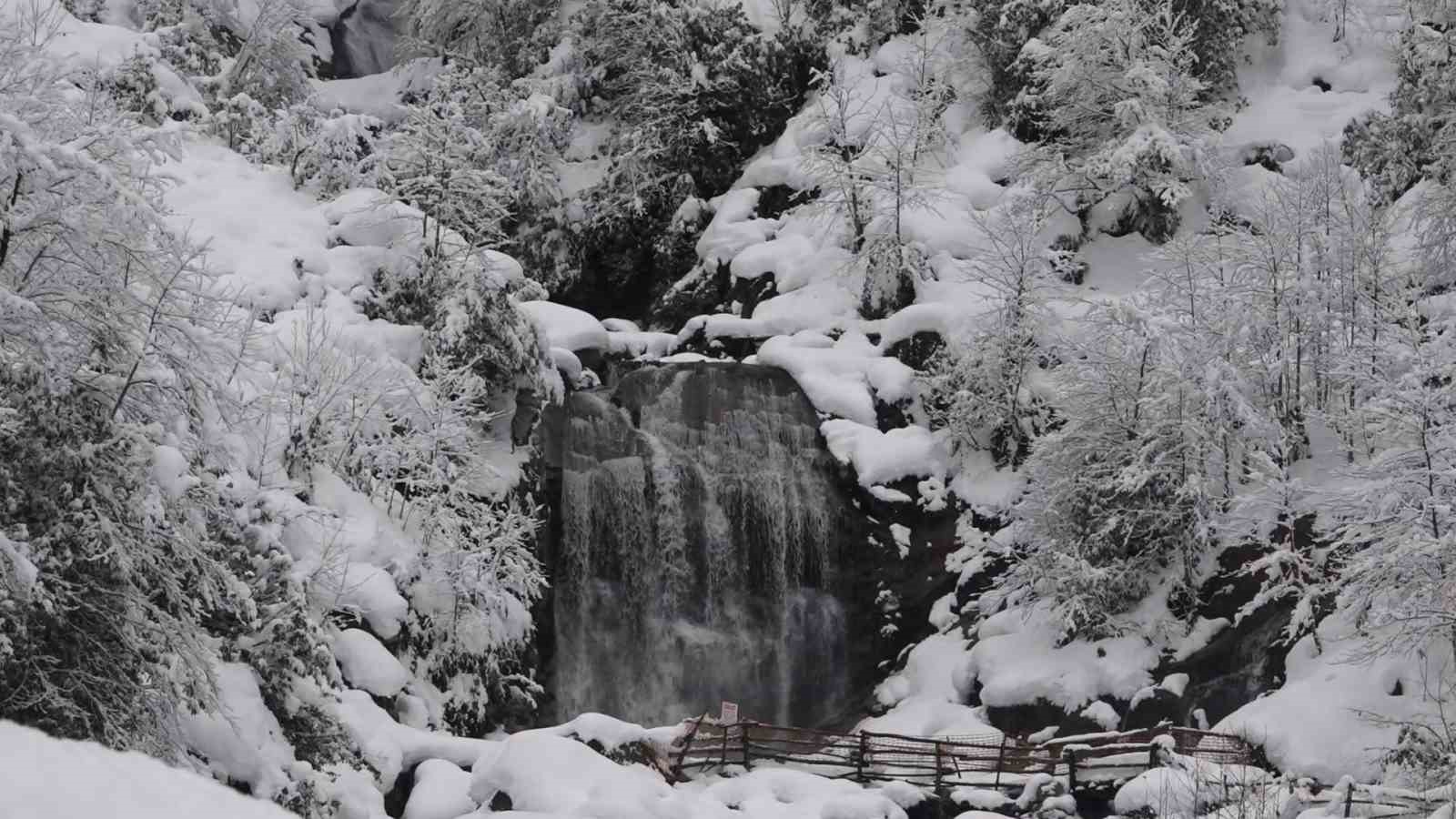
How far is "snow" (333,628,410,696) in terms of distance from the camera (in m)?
17.9

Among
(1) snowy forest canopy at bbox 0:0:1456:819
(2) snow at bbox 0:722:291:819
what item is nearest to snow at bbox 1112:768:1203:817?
(1) snowy forest canopy at bbox 0:0:1456:819

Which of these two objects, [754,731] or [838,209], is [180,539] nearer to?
[754,731]

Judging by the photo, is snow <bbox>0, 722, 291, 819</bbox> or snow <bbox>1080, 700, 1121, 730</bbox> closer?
snow <bbox>0, 722, 291, 819</bbox>

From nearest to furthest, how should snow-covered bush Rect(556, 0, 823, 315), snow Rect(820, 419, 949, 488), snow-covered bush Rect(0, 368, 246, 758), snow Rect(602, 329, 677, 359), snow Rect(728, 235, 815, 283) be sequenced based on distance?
1. snow-covered bush Rect(0, 368, 246, 758)
2. snow Rect(820, 419, 949, 488)
3. snow Rect(602, 329, 677, 359)
4. snow Rect(728, 235, 815, 283)
5. snow-covered bush Rect(556, 0, 823, 315)

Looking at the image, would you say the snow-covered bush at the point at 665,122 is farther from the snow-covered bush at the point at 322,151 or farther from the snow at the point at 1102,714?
the snow at the point at 1102,714

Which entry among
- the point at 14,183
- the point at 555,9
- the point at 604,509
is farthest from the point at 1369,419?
the point at 555,9

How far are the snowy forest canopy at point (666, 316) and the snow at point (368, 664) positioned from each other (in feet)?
0.19

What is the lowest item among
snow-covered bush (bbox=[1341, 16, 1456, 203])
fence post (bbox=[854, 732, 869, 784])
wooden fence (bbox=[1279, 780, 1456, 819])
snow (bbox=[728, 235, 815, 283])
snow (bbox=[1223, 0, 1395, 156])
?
wooden fence (bbox=[1279, 780, 1456, 819])

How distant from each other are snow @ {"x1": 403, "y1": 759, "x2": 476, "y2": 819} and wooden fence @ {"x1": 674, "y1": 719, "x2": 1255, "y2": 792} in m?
2.97

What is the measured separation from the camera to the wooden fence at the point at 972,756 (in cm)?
1738

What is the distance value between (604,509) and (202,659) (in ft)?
47.6

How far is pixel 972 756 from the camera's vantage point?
18.3m

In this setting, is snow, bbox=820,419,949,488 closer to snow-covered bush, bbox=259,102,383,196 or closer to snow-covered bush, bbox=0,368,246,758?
snow-covered bush, bbox=259,102,383,196

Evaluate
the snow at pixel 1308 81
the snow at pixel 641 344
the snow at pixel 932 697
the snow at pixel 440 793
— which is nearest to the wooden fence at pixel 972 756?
the snow at pixel 932 697
